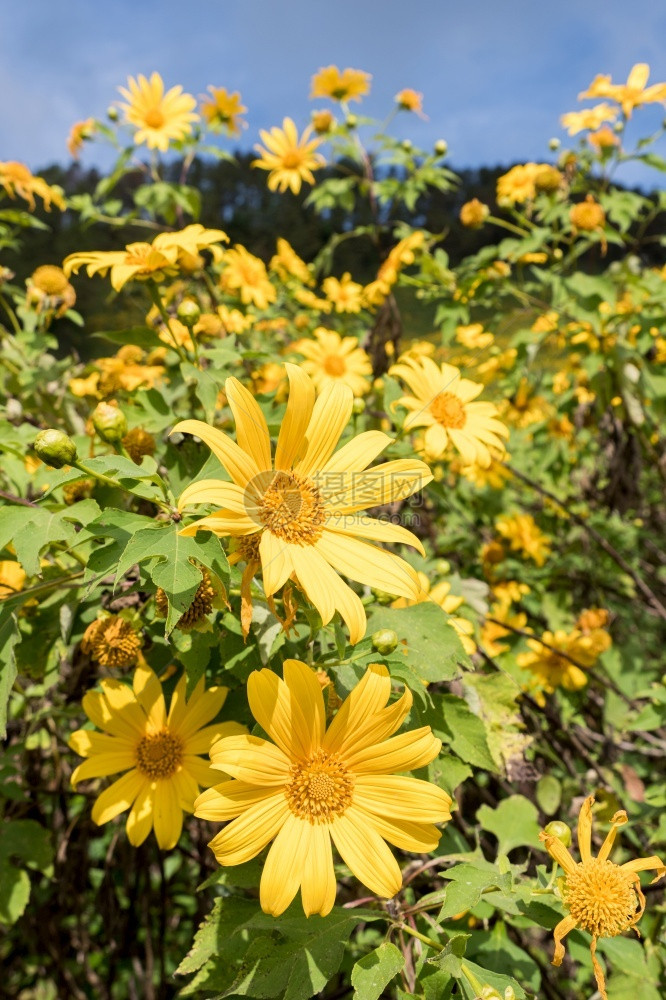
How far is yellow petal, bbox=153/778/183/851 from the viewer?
118cm

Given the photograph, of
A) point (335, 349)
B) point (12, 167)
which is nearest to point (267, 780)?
point (335, 349)

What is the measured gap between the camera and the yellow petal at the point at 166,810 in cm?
118

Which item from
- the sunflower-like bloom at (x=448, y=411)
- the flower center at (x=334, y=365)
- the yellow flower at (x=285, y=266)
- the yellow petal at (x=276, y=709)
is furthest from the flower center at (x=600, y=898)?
the yellow flower at (x=285, y=266)

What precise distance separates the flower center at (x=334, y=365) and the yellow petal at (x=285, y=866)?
2188 millimetres

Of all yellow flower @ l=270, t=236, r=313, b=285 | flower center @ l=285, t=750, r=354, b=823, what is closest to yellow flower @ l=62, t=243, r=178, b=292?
flower center @ l=285, t=750, r=354, b=823

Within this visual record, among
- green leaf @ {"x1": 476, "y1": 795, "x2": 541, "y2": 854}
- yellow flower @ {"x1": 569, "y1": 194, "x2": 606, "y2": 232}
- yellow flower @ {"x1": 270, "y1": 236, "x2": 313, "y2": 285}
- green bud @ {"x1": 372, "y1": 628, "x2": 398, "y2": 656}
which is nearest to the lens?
green bud @ {"x1": 372, "y1": 628, "x2": 398, "y2": 656}

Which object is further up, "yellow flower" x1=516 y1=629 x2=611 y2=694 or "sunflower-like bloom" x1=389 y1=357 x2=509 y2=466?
"sunflower-like bloom" x1=389 y1=357 x2=509 y2=466

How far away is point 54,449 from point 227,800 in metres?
0.55

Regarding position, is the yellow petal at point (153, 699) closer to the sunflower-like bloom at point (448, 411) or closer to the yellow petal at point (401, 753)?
the yellow petal at point (401, 753)

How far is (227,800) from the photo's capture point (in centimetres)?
89

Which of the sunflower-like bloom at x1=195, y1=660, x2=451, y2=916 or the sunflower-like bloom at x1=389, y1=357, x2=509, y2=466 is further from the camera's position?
the sunflower-like bloom at x1=389, y1=357, x2=509, y2=466

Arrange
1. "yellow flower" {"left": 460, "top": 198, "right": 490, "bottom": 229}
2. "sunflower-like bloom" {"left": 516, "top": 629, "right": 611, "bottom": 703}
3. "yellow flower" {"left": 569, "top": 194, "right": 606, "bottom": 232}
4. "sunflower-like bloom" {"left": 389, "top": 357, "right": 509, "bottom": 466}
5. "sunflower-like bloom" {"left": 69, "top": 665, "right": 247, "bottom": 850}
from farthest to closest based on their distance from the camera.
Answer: "yellow flower" {"left": 460, "top": 198, "right": 490, "bottom": 229} < "yellow flower" {"left": 569, "top": 194, "right": 606, "bottom": 232} < "sunflower-like bloom" {"left": 516, "top": 629, "right": 611, "bottom": 703} < "sunflower-like bloom" {"left": 389, "top": 357, "right": 509, "bottom": 466} < "sunflower-like bloom" {"left": 69, "top": 665, "right": 247, "bottom": 850}

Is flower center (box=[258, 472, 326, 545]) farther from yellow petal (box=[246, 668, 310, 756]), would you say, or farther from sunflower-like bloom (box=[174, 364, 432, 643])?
yellow petal (box=[246, 668, 310, 756])

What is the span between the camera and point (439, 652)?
1047mm
